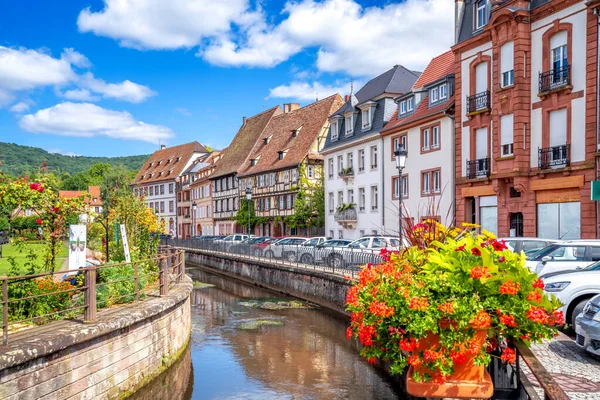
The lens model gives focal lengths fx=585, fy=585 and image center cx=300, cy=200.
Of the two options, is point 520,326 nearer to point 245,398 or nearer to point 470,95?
point 245,398

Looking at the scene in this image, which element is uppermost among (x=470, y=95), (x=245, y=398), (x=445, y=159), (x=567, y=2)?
(x=567, y=2)

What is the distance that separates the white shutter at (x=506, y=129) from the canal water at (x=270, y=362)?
38.0ft

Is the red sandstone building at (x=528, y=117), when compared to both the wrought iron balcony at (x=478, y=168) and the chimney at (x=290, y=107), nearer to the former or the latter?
the wrought iron balcony at (x=478, y=168)

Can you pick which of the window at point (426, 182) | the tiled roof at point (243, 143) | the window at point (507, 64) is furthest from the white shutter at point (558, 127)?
the tiled roof at point (243, 143)

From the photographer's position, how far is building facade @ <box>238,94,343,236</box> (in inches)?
2016

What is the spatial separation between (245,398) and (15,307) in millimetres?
4830

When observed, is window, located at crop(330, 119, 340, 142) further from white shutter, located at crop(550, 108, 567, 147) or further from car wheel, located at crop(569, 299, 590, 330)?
car wheel, located at crop(569, 299, 590, 330)

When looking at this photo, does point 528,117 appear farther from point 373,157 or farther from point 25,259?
point 25,259

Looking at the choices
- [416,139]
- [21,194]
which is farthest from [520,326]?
[416,139]

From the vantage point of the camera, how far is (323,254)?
86.3ft

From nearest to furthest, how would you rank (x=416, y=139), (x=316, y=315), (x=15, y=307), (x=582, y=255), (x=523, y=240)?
(x=15, y=307) < (x=582, y=255) < (x=523, y=240) < (x=316, y=315) < (x=416, y=139)

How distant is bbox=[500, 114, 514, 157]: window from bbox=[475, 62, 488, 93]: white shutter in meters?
2.35

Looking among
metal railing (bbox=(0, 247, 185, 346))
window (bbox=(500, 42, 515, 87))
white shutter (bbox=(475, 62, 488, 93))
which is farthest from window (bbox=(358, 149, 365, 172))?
metal railing (bbox=(0, 247, 185, 346))

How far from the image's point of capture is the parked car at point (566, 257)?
13.9m
